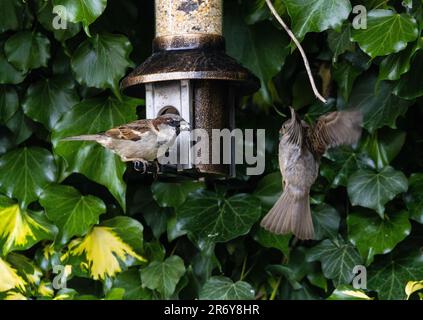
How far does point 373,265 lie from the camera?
Result: 3373 millimetres

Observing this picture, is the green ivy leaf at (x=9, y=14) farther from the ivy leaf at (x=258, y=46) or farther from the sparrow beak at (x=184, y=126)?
the sparrow beak at (x=184, y=126)

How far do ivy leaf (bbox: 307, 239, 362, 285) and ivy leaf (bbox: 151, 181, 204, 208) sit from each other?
0.52 metres

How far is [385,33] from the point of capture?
2.96m

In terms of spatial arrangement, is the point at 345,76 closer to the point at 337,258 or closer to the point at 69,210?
the point at 337,258

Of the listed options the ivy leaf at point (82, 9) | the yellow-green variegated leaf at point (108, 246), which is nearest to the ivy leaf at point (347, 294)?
the yellow-green variegated leaf at point (108, 246)

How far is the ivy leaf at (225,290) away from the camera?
3.40 metres

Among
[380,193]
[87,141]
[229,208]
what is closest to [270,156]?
[229,208]

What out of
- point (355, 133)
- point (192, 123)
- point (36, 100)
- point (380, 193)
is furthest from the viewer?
point (36, 100)

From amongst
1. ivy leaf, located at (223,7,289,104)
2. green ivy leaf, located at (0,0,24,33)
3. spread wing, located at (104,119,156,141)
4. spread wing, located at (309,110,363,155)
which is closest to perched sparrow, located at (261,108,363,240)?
spread wing, located at (309,110,363,155)

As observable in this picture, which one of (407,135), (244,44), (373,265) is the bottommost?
(373,265)

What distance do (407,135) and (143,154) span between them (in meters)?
1.25

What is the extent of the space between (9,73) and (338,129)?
1.37 meters

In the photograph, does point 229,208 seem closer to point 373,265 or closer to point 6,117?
point 373,265

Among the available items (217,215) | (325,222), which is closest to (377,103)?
(325,222)
